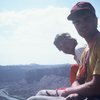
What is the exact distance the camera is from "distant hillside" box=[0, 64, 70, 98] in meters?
83.3

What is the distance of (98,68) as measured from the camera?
306cm

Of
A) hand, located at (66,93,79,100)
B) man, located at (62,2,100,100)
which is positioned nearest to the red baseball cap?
man, located at (62,2,100,100)

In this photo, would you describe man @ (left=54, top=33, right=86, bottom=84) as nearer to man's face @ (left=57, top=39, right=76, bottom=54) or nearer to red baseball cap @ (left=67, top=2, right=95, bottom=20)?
man's face @ (left=57, top=39, right=76, bottom=54)

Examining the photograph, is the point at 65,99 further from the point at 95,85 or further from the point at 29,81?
the point at 29,81

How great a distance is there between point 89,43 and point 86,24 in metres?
0.24

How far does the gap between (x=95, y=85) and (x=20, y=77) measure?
11690 cm

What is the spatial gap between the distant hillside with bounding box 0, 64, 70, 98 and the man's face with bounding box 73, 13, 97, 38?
69.8m

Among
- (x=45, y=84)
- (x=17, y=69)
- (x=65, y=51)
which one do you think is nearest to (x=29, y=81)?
(x=45, y=84)

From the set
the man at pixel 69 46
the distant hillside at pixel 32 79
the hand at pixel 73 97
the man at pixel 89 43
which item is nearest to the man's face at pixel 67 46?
the man at pixel 69 46

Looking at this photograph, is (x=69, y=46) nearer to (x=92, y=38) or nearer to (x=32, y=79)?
(x=92, y=38)

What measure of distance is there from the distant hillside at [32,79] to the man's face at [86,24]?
229ft

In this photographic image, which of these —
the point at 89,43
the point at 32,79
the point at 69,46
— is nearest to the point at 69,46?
the point at 69,46

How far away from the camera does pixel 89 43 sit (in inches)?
136

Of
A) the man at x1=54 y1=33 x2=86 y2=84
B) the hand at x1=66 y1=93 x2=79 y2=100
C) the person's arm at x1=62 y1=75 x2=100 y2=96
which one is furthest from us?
the man at x1=54 y1=33 x2=86 y2=84
